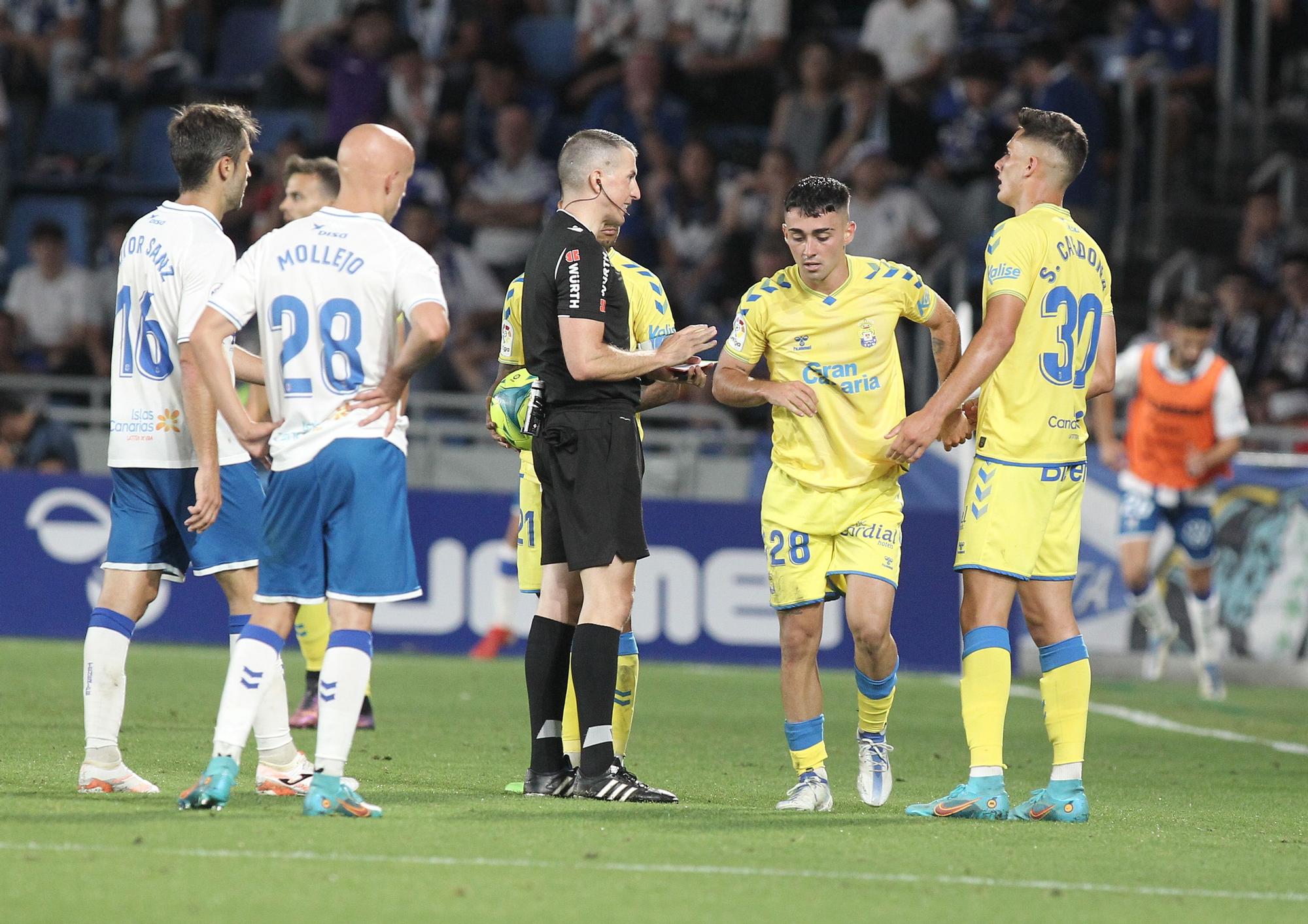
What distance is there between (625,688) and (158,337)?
87.3 inches

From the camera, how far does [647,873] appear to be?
4.91m

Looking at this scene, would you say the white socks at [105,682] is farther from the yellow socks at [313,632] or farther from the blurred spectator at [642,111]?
the blurred spectator at [642,111]

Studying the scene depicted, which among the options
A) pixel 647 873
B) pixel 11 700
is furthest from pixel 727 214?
pixel 647 873

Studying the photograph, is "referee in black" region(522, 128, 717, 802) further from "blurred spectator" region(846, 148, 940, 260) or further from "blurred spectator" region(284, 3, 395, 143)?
"blurred spectator" region(284, 3, 395, 143)

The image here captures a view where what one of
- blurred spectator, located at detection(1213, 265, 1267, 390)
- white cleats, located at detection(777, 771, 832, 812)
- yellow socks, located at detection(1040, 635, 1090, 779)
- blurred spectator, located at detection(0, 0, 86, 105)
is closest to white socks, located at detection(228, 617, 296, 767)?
white cleats, located at detection(777, 771, 832, 812)

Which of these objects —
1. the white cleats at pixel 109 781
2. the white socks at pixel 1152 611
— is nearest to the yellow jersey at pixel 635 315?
the white cleats at pixel 109 781

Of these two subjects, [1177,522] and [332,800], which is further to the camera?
[1177,522]

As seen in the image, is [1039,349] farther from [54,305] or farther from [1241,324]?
[54,305]

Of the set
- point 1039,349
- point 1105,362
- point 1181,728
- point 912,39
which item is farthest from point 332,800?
point 912,39

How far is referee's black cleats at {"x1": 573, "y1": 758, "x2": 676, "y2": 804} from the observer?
6398mm

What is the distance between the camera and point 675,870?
4984 millimetres

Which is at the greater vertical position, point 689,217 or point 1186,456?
point 689,217

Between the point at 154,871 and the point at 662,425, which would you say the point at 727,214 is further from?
the point at 154,871

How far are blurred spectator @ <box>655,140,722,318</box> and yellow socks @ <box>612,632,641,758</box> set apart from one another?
32.5 ft
